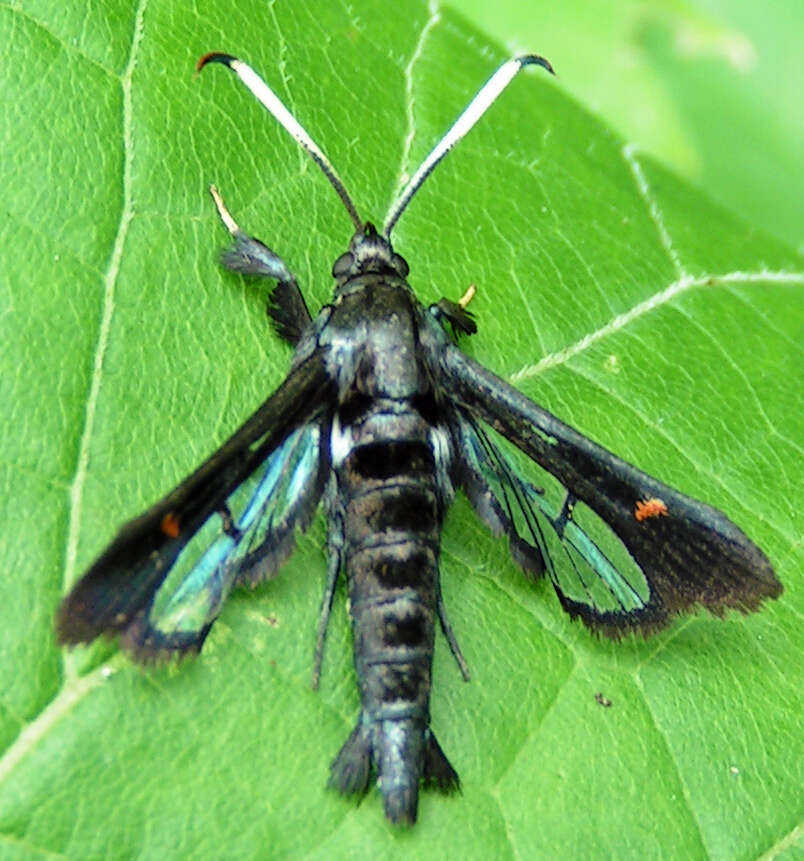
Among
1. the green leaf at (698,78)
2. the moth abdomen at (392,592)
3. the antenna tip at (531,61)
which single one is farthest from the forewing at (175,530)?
the green leaf at (698,78)

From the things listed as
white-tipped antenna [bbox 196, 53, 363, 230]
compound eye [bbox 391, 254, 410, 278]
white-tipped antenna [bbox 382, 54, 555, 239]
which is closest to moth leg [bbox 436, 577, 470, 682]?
compound eye [bbox 391, 254, 410, 278]

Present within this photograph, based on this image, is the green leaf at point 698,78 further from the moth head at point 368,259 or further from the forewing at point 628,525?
the forewing at point 628,525

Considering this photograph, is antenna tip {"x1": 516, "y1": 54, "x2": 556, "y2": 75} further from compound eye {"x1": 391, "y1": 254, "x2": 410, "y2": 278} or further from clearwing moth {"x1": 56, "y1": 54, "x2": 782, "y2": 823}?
compound eye {"x1": 391, "y1": 254, "x2": 410, "y2": 278}

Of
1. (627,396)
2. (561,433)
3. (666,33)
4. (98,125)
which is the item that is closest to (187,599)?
(561,433)

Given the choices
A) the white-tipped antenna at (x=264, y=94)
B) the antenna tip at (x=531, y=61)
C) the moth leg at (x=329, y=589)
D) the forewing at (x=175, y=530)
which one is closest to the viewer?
the forewing at (x=175, y=530)

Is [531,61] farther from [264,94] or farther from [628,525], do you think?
[628,525]

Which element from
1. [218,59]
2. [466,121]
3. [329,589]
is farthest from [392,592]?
[218,59]

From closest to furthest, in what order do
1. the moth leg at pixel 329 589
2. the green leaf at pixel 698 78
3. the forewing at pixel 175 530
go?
the forewing at pixel 175 530 → the moth leg at pixel 329 589 → the green leaf at pixel 698 78

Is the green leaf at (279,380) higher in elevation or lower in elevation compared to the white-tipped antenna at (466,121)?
lower
